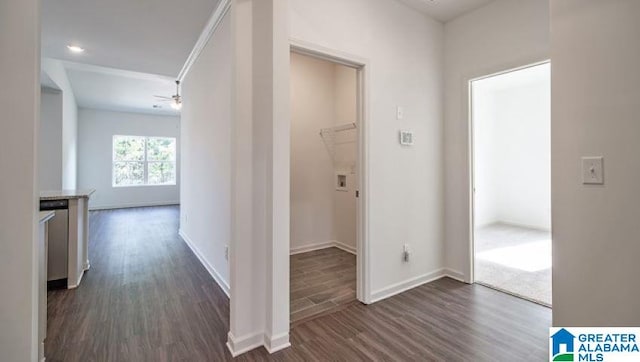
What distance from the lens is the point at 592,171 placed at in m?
1.32

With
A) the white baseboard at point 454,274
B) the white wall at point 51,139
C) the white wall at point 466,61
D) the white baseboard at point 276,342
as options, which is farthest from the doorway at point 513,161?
the white wall at point 51,139

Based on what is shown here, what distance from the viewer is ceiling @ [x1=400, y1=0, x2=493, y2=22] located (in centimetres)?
285

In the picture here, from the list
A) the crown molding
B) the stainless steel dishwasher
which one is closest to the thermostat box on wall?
the crown molding

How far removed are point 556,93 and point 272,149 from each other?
1.64 m

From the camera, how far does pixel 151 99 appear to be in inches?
271

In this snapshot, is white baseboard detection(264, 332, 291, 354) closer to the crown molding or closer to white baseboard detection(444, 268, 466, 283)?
white baseboard detection(444, 268, 466, 283)

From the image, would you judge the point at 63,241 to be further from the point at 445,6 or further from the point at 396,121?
the point at 445,6

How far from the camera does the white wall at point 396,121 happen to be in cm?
247

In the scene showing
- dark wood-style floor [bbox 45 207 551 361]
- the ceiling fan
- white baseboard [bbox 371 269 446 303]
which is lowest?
dark wood-style floor [bbox 45 207 551 361]

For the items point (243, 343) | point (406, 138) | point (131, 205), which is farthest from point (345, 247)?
point (131, 205)

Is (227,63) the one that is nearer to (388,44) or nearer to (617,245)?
(388,44)

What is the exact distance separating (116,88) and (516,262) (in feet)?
26.1

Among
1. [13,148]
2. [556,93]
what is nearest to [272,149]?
[13,148]

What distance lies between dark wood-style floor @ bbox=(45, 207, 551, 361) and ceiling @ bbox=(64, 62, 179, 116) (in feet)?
11.9
